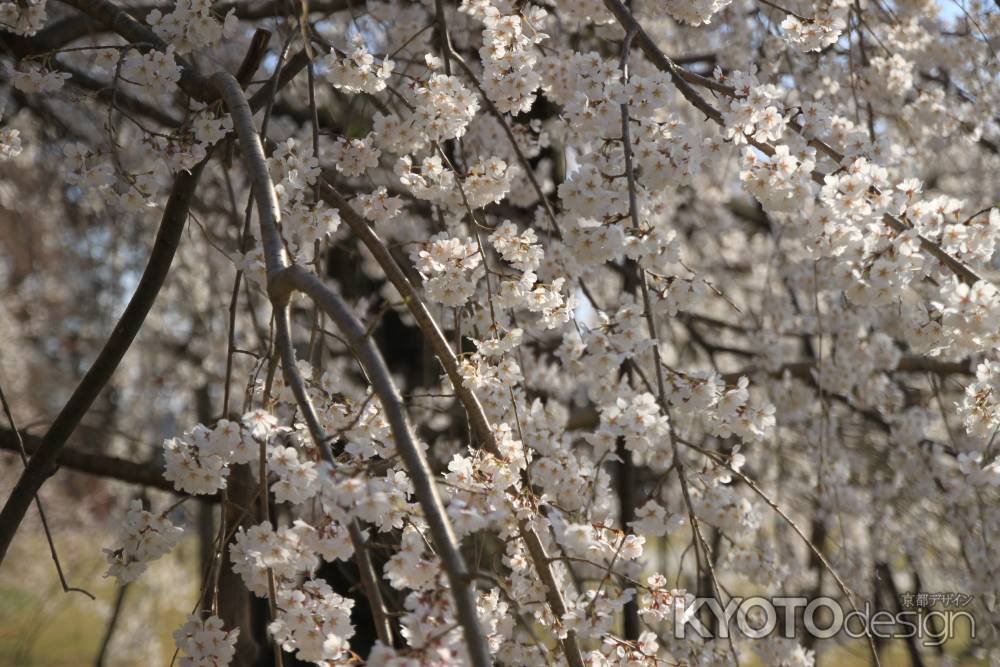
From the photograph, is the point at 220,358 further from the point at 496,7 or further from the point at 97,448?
the point at 496,7

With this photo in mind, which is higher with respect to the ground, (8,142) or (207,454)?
(8,142)

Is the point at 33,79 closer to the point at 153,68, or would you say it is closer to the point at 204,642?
the point at 153,68

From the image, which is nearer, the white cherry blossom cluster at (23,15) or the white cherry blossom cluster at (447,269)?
the white cherry blossom cluster at (447,269)

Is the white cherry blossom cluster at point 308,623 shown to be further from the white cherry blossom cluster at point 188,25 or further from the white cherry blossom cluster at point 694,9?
the white cherry blossom cluster at point 694,9

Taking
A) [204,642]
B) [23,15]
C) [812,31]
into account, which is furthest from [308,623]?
[812,31]

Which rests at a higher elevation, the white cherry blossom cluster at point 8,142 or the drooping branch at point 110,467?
the white cherry blossom cluster at point 8,142

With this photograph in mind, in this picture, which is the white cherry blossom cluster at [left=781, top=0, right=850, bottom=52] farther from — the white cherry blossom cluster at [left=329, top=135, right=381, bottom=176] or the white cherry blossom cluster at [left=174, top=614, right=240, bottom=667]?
the white cherry blossom cluster at [left=174, top=614, right=240, bottom=667]

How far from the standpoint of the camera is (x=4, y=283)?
30.5 ft

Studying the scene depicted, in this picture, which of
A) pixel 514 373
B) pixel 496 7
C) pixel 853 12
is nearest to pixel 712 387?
pixel 514 373

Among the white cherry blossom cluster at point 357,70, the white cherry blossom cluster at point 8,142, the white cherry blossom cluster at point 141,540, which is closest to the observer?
the white cherry blossom cluster at point 141,540

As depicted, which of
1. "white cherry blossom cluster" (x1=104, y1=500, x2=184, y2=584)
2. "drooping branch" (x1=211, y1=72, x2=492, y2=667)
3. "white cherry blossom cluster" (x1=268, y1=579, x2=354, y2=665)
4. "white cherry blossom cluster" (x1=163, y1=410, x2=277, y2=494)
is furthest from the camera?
"white cherry blossom cluster" (x1=104, y1=500, x2=184, y2=584)

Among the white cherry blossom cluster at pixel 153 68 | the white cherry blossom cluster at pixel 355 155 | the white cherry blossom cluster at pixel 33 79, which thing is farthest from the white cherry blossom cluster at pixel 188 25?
the white cherry blossom cluster at pixel 355 155

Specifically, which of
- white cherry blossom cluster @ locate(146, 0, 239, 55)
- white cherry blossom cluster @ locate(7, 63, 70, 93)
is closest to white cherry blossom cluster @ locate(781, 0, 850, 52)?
white cherry blossom cluster @ locate(146, 0, 239, 55)

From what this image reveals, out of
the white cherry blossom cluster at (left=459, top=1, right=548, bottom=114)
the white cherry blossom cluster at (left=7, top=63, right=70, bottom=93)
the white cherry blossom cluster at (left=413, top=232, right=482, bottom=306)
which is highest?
the white cherry blossom cluster at (left=7, top=63, right=70, bottom=93)
